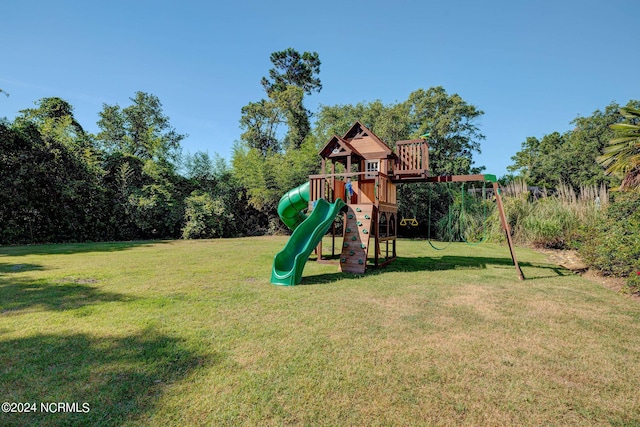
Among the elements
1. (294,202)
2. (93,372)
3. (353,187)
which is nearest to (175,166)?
(294,202)

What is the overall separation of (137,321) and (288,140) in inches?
968

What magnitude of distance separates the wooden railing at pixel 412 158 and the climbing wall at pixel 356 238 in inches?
79.3

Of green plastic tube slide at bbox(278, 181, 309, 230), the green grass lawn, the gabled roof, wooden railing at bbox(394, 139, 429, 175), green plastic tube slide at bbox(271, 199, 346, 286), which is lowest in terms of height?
the green grass lawn

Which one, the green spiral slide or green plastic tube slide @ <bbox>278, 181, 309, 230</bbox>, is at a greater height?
green plastic tube slide @ <bbox>278, 181, 309, 230</bbox>

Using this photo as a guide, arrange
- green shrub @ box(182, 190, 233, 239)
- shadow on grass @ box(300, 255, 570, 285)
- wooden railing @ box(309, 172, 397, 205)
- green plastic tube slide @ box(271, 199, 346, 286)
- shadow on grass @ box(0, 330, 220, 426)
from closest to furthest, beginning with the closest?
shadow on grass @ box(0, 330, 220, 426)
green plastic tube slide @ box(271, 199, 346, 286)
shadow on grass @ box(300, 255, 570, 285)
wooden railing @ box(309, 172, 397, 205)
green shrub @ box(182, 190, 233, 239)

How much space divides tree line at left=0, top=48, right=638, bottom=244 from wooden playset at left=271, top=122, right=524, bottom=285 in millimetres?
9208

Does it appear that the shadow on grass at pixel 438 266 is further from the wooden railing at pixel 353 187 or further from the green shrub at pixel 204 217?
the green shrub at pixel 204 217

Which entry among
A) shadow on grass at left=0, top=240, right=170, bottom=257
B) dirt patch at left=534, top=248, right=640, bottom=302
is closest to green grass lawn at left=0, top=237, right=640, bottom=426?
dirt patch at left=534, top=248, right=640, bottom=302

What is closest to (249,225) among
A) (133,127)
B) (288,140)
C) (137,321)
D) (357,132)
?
(288,140)

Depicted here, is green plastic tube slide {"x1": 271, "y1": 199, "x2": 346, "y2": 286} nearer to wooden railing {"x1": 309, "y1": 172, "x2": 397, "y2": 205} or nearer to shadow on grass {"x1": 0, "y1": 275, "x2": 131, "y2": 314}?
wooden railing {"x1": 309, "y1": 172, "x2": 397, "y2": 205}

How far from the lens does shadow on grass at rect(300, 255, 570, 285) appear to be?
23.1 ft

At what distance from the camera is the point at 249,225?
21312 mm

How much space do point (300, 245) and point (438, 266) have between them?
13.3 feet

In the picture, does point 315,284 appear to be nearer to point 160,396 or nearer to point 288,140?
point 160,396
